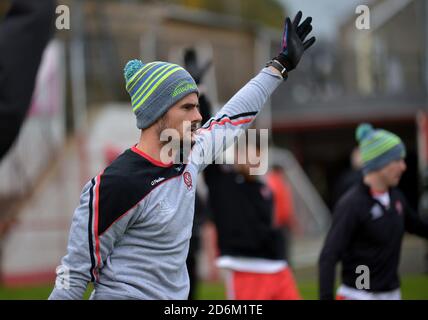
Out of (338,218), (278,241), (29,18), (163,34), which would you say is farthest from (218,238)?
(163,34)

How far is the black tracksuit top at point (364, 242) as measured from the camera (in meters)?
4.54

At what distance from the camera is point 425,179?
12.3m

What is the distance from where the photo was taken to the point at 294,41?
3.44 m

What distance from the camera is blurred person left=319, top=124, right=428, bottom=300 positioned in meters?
4.55

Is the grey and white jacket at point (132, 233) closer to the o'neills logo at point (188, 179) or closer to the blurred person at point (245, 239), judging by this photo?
the o'neills logo at point (188, 179)

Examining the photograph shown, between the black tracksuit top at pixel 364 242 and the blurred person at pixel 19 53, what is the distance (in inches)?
110

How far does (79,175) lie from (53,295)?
11.3m

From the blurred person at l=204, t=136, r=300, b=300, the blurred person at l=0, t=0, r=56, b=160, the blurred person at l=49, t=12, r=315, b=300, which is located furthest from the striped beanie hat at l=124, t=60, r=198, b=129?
the blurred person at l=204, t=136, r=300, b=300

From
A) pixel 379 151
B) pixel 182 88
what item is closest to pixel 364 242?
pixel 379 151

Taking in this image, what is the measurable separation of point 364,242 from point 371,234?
72mm

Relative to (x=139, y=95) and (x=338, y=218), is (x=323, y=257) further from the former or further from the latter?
(x=139, y=95)

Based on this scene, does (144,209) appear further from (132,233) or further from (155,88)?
(155,88)

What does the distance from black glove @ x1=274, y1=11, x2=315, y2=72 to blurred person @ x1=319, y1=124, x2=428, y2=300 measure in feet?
4.65
